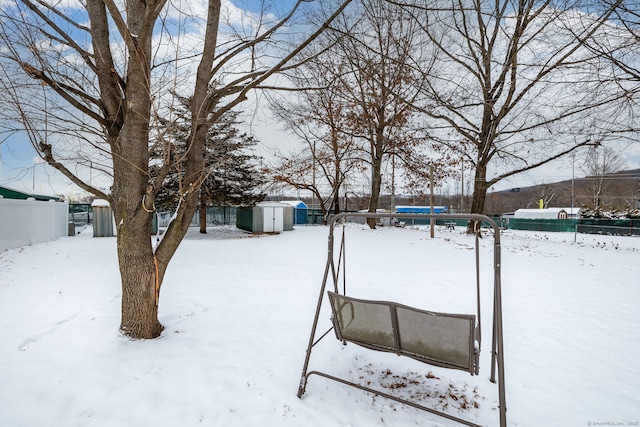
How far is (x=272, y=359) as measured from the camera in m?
2.74

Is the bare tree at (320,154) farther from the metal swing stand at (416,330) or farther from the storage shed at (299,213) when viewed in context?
the metal swing stand at (416,330)

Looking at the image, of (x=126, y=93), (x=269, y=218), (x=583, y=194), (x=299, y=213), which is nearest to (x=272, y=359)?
(x=126, y=93)

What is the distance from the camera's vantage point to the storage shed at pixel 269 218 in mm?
15000

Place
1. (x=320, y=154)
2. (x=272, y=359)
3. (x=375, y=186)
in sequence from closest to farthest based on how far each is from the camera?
(x=272, y=359), (x=375, y=186), (x=320, y=154)

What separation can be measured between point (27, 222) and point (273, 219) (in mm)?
8610

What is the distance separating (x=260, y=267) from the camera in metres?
6.52

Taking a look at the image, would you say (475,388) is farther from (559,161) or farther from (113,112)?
(559,161)

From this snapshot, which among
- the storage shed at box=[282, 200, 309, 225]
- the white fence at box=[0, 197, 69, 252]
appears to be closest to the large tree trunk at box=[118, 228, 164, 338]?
the white fence at box=[0, 197, 69, 252]

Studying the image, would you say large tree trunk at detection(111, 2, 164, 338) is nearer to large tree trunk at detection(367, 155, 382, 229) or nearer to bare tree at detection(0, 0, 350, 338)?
bare tree at detection(0, 0, 350, 338)

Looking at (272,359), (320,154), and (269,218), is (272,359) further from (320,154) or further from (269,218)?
(320,154)

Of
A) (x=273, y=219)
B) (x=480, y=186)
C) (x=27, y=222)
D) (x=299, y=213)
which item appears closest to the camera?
(x=27, y=222)

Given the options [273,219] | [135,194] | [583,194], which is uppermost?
[583,194]

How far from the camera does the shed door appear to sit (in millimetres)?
15023

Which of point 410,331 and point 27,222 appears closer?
point 410,331
